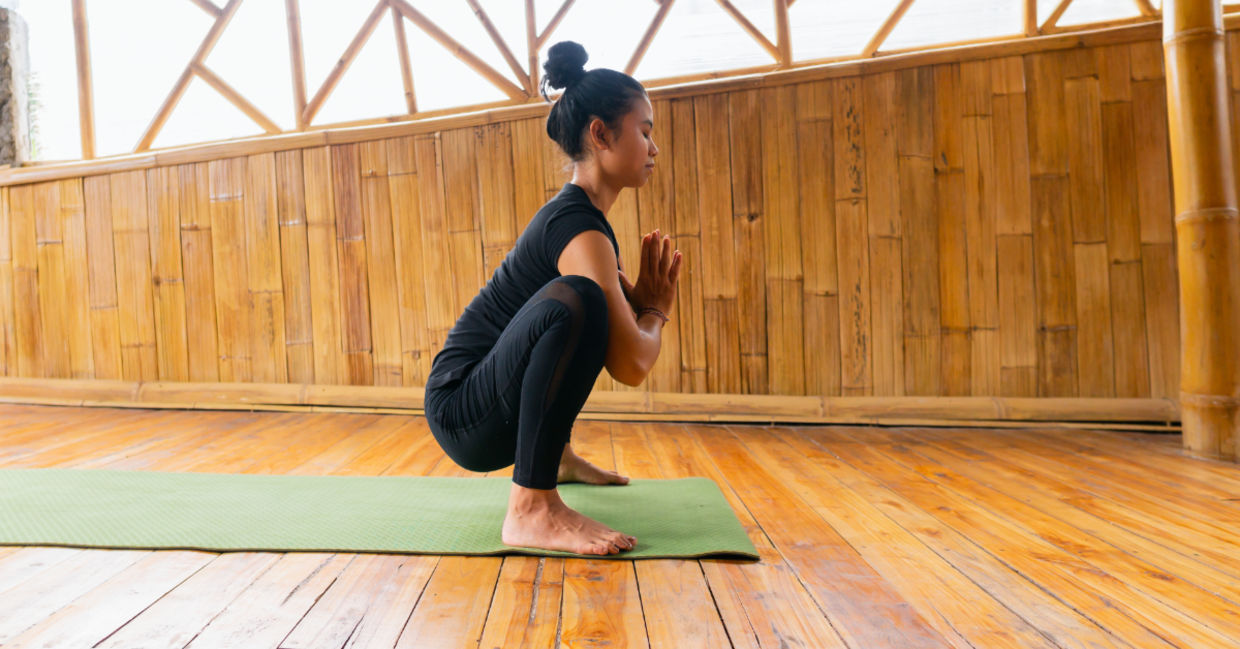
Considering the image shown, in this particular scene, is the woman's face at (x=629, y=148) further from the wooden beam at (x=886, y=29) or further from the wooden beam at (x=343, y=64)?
the wooden beam at (x=343, y=64)

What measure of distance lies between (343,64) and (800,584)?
3.08 meters

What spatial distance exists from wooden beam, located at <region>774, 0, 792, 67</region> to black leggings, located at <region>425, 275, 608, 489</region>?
213 centimetres

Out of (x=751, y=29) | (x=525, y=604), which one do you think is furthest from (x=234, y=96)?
(x=525, y=604)

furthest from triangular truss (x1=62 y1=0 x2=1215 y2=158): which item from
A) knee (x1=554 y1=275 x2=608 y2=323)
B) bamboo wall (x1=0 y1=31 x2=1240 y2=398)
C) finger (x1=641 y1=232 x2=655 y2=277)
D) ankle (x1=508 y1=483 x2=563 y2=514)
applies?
ankle (x1=508 y1=483 x2=563 y2=514)

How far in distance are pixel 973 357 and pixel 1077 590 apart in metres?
1.78

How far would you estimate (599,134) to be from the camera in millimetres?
1492

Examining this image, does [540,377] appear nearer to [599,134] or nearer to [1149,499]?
[599,134]

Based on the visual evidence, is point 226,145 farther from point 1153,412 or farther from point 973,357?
point 1153,412

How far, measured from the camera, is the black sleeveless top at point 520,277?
55.3 inches

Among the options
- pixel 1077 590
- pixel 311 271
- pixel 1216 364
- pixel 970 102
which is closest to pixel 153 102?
pixel 311 271

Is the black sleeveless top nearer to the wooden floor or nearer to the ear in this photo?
the ear

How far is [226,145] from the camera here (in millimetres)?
3256

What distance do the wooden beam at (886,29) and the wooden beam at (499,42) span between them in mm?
1402

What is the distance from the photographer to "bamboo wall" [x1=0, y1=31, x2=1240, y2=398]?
8.79ft
